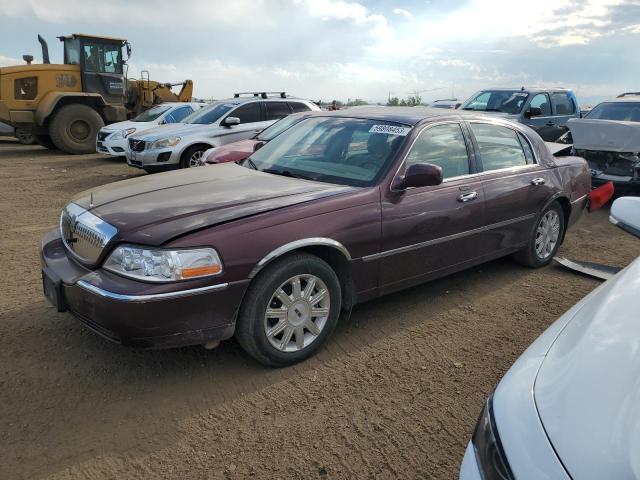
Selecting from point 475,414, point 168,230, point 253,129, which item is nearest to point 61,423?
point 168,230

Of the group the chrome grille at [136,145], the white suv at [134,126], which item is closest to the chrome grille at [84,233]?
the chrome grille at [136,145]

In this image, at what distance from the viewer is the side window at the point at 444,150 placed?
390 centimetres

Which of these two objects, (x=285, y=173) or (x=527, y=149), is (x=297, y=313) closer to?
(x=285, y=173)

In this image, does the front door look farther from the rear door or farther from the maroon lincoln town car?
the rear door

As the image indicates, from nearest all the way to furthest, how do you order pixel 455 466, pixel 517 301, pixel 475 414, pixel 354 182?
pixel 455 466 → pixel 475 414 → pixel 354 182 → pixel 517 301

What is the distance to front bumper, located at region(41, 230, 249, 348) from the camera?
2.73 metres

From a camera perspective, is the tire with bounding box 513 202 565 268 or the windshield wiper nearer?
the windshield wiper

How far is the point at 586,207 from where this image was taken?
19.0 ft

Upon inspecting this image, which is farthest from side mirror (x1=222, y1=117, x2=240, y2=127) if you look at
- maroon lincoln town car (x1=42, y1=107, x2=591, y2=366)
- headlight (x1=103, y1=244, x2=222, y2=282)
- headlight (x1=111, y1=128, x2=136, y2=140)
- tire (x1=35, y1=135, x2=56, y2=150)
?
tire (x1=35, y1=135, x2=56, y2=150)

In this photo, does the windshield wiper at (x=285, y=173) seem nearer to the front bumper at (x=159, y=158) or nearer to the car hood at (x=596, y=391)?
the car hood at (x=596, y=391)

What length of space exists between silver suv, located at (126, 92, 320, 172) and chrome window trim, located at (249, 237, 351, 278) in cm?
634

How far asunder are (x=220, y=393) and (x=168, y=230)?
99 centimetres

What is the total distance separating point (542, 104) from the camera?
37.6 feet

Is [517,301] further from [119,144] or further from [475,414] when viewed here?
[119,144]
